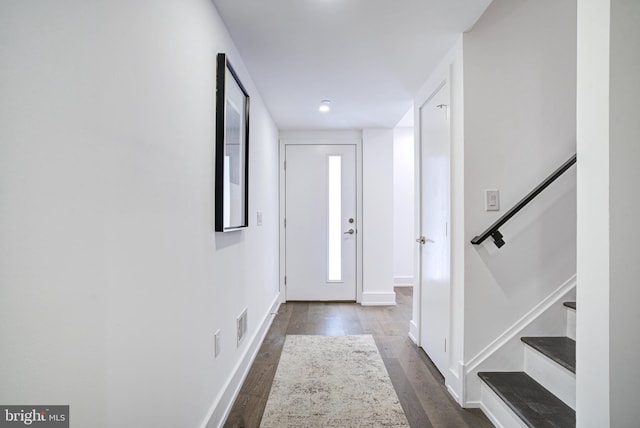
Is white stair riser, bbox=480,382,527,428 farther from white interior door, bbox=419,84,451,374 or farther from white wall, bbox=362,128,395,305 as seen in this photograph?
white wall, bbox=362,128,395,305

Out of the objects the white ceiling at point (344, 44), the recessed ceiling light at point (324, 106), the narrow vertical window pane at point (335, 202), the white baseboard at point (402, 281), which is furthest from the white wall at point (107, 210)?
the white baseboard at point (402, 281)

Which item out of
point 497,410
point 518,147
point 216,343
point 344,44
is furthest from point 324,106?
point 497,410

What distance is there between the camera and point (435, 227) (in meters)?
2.51

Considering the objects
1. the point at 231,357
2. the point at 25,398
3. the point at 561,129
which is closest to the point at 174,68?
the point at 25,398

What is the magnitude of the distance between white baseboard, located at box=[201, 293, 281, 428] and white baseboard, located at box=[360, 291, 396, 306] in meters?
1.58

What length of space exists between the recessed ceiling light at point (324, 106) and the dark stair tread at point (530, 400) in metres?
2.48

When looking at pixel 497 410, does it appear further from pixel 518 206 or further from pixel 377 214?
pixel 377 214

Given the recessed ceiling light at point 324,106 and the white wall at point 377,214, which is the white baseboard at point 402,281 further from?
the recessed ceiling light at point 324,106

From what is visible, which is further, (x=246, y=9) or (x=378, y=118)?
(x=378, y=118)

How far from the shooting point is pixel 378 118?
150 inches

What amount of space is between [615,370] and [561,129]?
59.1 inches

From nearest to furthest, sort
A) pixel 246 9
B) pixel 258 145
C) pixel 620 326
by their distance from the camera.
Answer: pixel 620 326 < pixel 246 9 < pixel 258 145

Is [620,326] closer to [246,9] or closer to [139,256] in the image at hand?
[139,256]

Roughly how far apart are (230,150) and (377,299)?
299cm
